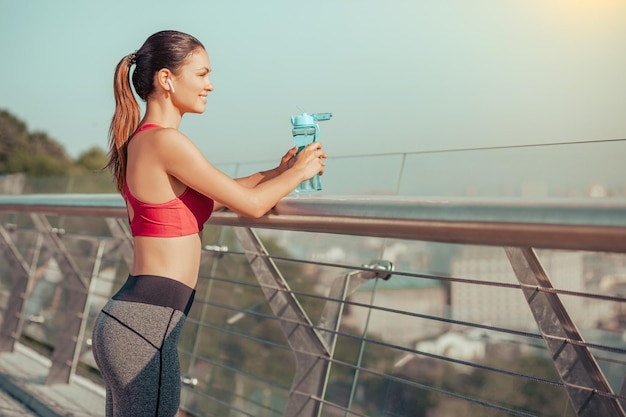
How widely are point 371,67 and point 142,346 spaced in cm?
6955

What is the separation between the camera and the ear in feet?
6.18

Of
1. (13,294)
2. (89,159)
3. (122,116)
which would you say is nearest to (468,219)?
(122,116)

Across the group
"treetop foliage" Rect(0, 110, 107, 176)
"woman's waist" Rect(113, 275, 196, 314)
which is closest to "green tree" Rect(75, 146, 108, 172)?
"treetop foliage" Rect(0, 110, 107, 176)

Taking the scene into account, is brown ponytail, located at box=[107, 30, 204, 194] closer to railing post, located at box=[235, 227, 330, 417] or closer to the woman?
the woman

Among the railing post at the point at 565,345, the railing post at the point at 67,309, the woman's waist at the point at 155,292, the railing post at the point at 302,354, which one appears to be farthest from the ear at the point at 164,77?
the railing post at the point at 67,309

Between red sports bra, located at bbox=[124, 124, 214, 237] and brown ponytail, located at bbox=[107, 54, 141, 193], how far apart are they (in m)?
0.09

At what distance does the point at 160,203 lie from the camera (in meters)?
1.81

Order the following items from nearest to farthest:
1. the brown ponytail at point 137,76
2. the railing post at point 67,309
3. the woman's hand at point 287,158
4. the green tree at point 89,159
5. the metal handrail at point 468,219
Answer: the metal handrail at point 468,219 → the brown ponytail at point 137,76 → the woman's hand at point 287,158 → the railing post at point 67,309 → the green tree at point 89,159

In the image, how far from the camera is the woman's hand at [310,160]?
6.05 feet

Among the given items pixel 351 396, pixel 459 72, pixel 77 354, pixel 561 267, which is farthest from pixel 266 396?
pixel 459 72

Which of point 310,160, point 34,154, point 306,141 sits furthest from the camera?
point 34,154

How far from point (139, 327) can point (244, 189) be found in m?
0.38

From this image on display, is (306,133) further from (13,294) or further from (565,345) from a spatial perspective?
(13,294)

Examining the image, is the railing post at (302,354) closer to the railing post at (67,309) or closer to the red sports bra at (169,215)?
the red sports bra at (169,215)
